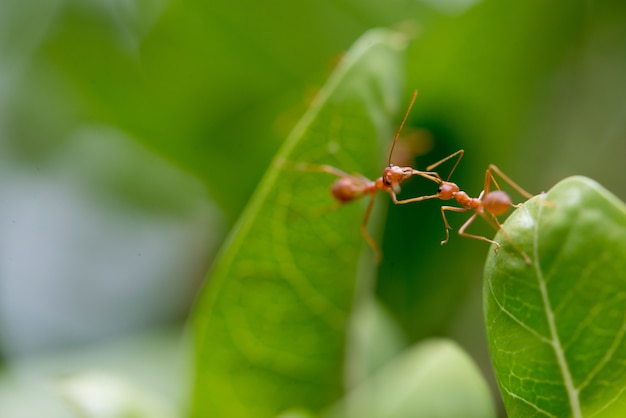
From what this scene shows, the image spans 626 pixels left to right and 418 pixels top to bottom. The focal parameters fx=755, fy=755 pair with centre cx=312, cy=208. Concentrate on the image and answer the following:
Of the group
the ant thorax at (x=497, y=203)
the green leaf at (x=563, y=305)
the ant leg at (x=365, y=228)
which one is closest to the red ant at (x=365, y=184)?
the ant leg at (x=365, y=228)

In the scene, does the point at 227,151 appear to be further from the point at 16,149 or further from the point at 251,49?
the point at 16,149

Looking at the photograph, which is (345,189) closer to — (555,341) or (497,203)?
(497,203)

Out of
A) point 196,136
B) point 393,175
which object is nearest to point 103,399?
point 393,175

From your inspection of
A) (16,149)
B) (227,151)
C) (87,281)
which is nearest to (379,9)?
(227,151)

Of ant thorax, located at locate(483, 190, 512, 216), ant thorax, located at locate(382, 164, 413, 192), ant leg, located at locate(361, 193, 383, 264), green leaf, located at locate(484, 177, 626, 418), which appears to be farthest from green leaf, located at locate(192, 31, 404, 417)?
green leaf, located at locate(484, 177, 626, 418)

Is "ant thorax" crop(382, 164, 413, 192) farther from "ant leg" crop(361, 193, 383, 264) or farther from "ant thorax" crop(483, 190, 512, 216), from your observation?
"ant thorax" crop(483, 190, 512, 216)

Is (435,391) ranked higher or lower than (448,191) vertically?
lower

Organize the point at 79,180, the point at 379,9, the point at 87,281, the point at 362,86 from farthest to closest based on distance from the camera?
the point at 87,281 → the point at 79,180 → the point at 379,9 → the point at 362,86
